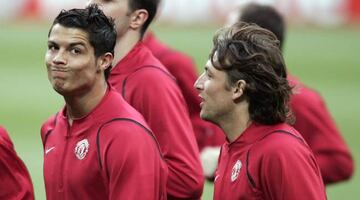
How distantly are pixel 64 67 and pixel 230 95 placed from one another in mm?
751

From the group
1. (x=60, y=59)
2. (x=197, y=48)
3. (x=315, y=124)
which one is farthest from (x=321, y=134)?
(x=197, y=48)

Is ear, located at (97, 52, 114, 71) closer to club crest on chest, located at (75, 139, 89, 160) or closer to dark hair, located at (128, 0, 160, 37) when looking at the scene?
club crest on chest, located at (75, 139, 89, 160)

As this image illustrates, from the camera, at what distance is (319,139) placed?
21.4 ft

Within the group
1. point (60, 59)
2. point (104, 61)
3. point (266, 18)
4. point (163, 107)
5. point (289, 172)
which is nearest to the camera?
point (289, 172)

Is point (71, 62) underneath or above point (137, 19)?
above

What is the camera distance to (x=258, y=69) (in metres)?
4.62

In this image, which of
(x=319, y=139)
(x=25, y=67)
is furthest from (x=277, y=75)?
(x=25, y=67)

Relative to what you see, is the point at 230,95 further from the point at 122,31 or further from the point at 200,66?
the point at 200,66

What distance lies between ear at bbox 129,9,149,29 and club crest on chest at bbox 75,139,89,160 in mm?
1084

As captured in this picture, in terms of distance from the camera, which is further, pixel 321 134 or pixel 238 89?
pixel 321 134

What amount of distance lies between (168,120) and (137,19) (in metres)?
0.65

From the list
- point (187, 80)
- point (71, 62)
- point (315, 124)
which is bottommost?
point (315, 124)

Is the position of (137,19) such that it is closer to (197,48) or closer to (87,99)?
(87,99)

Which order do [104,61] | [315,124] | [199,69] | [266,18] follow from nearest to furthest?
[104,61] < [315,124] < [266,18] < [199,69]
